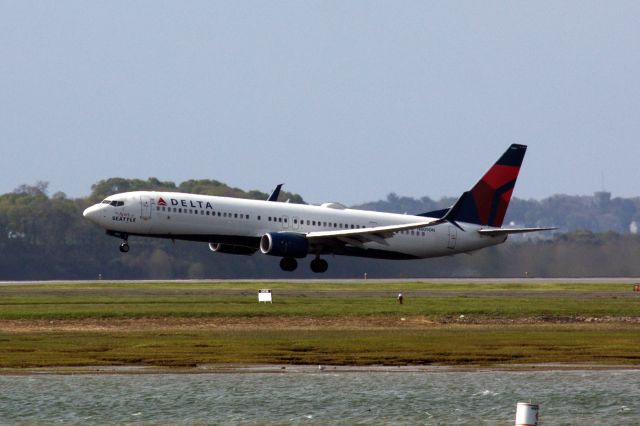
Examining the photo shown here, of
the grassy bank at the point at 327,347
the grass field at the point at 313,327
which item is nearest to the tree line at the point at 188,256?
the grass field at the point at 313,327

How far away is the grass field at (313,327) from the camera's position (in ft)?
128

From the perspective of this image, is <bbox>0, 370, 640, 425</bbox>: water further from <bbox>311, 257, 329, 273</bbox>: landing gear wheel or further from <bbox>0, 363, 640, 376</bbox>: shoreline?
<bbox>311, 257, 329, 273</bbox>: landing gear wheel

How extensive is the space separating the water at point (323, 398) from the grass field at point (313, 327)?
2959 millimetres

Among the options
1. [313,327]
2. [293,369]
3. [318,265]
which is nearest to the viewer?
[293,369]

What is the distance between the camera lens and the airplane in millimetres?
72312

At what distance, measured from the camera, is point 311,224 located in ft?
252

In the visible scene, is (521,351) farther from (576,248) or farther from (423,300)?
(576,248)

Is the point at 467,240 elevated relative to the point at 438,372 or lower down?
elevated

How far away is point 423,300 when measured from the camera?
194 ft

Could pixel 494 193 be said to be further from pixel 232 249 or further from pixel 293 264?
pixel 232 249

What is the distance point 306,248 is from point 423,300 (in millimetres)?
16959

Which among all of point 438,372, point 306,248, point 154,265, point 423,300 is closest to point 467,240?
point 306,248

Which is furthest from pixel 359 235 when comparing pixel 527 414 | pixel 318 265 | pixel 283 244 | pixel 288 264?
pixel 527 414

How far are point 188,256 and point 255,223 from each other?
4224cm
